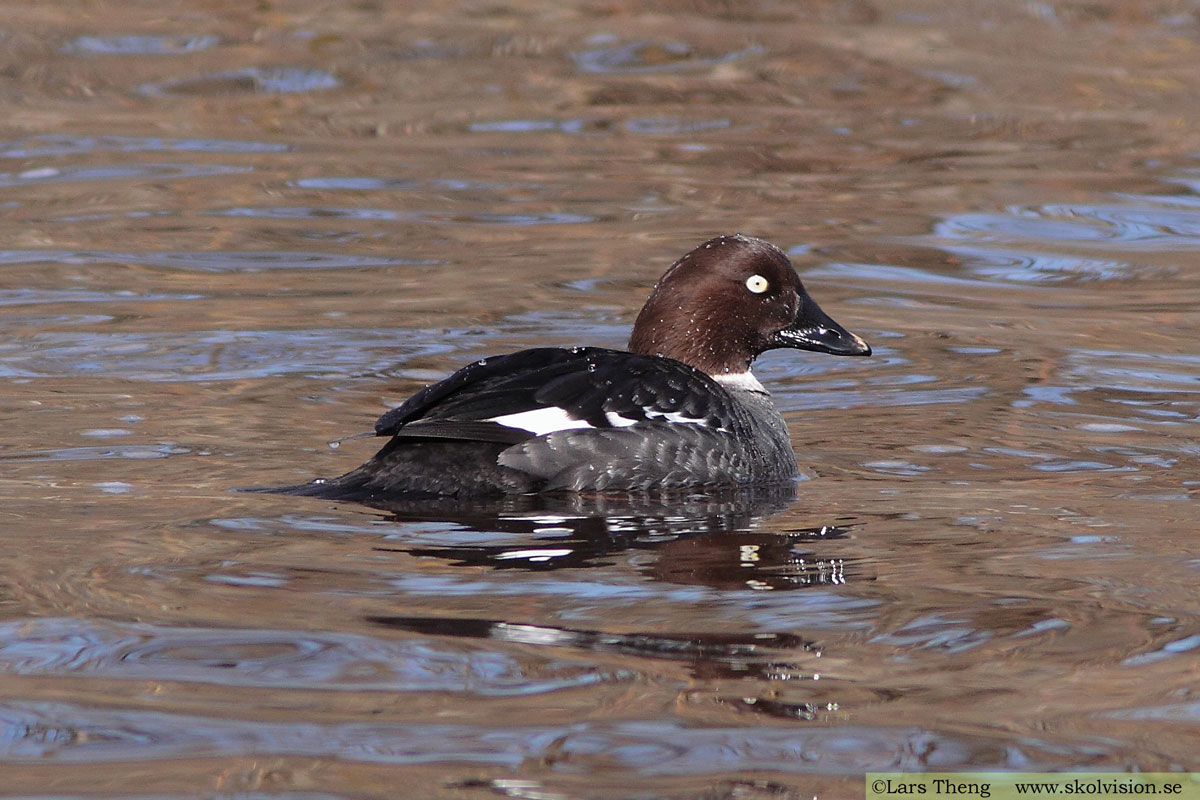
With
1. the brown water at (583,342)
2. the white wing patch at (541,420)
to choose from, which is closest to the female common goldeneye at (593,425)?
the white wing patch at (541,420)

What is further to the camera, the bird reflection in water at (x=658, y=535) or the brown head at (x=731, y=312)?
the brown head at (x=731, y=312)

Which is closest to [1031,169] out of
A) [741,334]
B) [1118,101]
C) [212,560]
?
[1118,101]

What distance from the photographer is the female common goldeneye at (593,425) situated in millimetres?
5730

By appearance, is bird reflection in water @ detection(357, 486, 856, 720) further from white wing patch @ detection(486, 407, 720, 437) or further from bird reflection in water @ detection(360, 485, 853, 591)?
white wing patch @ detection(486, 407, 720, 437)

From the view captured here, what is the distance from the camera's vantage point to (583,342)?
27.5ft

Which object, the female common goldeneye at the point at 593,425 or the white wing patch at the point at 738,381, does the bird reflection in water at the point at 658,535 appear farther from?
the white wing patch at the point at 738,381

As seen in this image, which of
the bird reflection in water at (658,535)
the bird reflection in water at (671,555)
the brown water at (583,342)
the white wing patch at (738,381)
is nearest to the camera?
the brown water at (583,342)

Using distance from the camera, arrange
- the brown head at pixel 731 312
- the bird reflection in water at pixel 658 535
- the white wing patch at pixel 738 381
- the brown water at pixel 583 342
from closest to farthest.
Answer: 1. the brown water at pixel 583 342
2. the bird reflection in water at pixel 658 535
3. the brown head at pixel 731 312
4. the white wing patch at pixel 738 381

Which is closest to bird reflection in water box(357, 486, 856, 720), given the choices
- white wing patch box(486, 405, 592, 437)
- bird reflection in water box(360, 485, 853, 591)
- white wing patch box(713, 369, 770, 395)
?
bird reflection in water box(360, 485, 853, 591)

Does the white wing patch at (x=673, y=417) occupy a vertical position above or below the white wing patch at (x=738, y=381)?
above

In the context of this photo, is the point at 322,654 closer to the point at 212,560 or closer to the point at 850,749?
the point at 212,560

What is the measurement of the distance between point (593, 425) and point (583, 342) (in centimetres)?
244

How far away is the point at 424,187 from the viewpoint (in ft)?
37.1

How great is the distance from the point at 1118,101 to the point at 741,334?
7887mm
